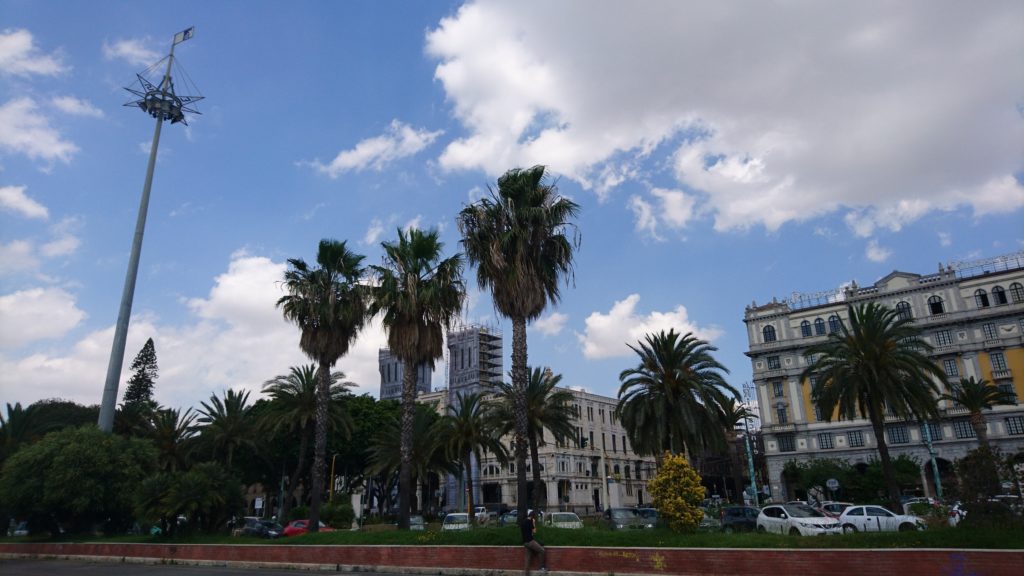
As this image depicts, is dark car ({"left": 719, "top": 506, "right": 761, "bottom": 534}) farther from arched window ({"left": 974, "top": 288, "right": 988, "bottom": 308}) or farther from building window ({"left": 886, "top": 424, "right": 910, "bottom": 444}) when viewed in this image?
arched window ({"left": 974, "top": 288, "right": 988, "bottom": 308})

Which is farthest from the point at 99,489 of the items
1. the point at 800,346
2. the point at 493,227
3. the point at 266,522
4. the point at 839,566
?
the point at 800,346

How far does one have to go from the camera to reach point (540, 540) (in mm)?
21578

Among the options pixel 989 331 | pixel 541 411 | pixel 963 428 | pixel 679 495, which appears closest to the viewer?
pixel 679 495

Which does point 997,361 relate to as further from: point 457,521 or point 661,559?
point 661,559

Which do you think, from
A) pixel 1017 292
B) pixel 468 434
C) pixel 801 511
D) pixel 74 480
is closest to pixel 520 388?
pixel 801 511

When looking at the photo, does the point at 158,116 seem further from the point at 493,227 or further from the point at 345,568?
the point at 345,568

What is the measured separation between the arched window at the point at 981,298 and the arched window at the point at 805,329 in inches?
654

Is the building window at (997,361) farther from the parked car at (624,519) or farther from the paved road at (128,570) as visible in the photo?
the paved road at (128,570)

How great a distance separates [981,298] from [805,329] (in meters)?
17.6

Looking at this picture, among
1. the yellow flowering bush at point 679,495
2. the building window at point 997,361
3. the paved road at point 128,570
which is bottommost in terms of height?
the paved road at point 128,570

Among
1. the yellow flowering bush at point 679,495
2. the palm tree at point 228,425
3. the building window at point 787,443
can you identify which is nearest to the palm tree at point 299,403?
the palm tree at point 228,425

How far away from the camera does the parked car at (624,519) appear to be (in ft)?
105

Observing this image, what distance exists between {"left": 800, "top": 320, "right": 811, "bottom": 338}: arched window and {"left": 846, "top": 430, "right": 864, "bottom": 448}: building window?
1191 cm

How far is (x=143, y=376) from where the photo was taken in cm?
9706
